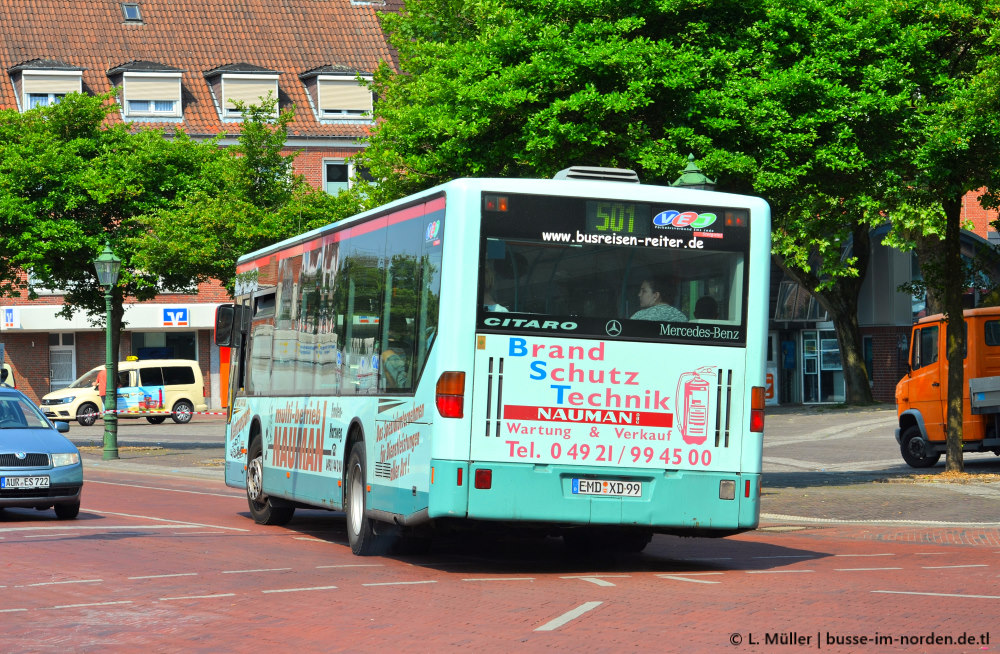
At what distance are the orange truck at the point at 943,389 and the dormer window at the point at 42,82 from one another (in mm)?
37138

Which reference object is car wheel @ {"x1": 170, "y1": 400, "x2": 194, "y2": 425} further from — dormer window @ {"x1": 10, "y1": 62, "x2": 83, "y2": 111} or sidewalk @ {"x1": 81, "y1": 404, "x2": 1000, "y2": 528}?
dormer window @ {"x1": 10, "y1": 62, "x2": 83, "y2": 111}

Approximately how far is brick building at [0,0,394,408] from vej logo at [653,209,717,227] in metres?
A: 44.0

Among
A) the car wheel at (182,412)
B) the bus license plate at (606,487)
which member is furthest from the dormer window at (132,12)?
the bus license plate at (606,487)

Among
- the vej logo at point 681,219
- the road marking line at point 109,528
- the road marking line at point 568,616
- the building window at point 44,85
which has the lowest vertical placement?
the road marking line at point 109,528

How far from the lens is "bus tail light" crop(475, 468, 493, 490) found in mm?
11117

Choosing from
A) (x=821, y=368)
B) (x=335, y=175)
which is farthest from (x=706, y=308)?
(x=335, y=175)

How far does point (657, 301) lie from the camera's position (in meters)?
11.6

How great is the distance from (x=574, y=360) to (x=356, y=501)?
2.77 metres

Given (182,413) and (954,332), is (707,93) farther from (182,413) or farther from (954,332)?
(182,413)

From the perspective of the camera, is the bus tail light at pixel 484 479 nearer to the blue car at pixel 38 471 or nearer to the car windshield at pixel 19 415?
the blue car at pixel 38 471

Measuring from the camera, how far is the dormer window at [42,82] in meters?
53.2

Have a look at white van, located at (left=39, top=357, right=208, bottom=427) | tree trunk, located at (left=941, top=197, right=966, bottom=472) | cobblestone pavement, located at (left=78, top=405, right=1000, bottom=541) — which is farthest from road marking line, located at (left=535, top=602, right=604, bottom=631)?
white van, located at (left=39, top=357, right=208, bottom=427)

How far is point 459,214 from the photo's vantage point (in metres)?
11.2

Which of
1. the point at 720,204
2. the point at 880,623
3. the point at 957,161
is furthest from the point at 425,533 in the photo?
the point at 957,161
